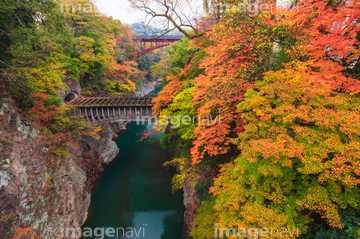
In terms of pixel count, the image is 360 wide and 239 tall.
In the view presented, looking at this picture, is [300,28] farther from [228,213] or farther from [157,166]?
[157,166]

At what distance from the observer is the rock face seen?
6.68m

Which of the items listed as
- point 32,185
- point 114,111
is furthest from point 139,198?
point 114,111

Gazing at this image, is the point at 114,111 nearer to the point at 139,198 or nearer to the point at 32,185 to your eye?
the point at 139,198

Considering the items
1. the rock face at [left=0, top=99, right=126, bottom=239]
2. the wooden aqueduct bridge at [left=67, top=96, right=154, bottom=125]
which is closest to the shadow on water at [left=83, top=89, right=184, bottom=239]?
the rock face at [left=0, top=99, right=126, bottom=239]

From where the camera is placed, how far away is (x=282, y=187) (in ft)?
14.6

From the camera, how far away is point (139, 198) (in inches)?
544

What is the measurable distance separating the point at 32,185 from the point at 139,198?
8279 millimetres

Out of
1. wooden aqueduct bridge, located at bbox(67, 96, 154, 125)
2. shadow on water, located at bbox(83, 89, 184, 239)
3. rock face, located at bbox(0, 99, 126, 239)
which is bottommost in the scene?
shadow on water, located at bbox(83, 89, 184, 239)

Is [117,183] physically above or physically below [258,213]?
below

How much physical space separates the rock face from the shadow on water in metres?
2.07

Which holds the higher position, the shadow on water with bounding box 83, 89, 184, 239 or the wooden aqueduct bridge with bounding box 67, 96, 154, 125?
the wooden aqueduct bridge with bounding box 67, 96, 154, 125

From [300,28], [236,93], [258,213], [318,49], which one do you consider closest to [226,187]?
[258,213]

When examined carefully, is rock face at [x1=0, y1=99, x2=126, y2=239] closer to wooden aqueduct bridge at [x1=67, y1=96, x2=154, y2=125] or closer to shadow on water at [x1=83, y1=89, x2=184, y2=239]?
shadow on water at [x1=83, y1=89, x2=184, y2=239]

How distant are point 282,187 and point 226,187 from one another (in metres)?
2.08
